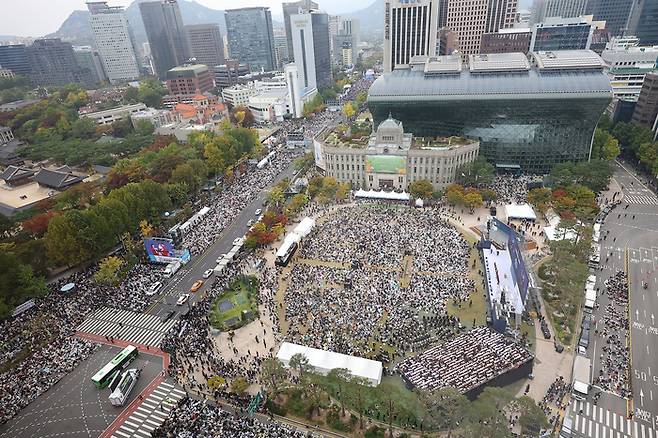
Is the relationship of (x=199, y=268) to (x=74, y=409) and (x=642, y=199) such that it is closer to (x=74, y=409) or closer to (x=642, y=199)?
(x=74, y=409)

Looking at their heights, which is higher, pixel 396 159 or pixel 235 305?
pixel 396 159

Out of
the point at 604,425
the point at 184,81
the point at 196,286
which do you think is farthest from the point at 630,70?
the point at 184,81

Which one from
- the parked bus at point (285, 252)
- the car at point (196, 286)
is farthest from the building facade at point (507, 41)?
the car at point (196, 286)

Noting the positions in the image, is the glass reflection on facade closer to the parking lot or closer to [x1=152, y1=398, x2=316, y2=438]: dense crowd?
[x1=152, y1=398, x2=316, y2=438]: dense crowd

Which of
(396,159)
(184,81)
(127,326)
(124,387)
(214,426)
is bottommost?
(127,326)

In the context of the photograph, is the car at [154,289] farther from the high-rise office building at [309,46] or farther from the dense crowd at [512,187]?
the high-rise office building at [309,46]

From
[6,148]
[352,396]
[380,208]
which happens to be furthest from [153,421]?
[6,148]

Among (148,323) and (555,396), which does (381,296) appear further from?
(148,323)
